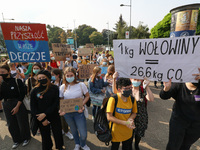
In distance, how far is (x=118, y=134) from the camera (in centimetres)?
201

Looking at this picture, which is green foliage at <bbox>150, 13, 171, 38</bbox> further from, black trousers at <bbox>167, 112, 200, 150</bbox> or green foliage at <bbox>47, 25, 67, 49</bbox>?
green foliage at <bbox>47, 25, 67, 49</bbox>

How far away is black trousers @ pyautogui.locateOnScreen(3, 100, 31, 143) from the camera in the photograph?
283 centimetres

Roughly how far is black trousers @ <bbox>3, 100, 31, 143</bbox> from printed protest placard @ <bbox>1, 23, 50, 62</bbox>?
1162mm

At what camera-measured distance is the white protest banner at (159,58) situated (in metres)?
1.58

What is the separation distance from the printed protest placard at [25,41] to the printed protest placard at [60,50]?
7.05 ft

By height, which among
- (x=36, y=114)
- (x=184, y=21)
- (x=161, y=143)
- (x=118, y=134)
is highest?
(x=184, y=21)

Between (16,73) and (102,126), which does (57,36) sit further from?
(102,126)

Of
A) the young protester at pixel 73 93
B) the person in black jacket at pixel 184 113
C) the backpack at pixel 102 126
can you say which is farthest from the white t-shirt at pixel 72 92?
the person in black jacket at pixel 184 113

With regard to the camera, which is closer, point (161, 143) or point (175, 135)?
point (175, 135)

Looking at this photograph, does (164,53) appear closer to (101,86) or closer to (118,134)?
(118,134)

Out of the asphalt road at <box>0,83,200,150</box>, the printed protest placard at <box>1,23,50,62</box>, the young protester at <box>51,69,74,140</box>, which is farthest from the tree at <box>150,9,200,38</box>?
the printed protest placard at <box>1,23,50,62</box>

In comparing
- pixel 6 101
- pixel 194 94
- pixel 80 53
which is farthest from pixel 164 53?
pixel 80 53

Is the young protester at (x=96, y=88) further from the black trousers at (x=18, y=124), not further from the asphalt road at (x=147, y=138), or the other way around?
the black trousers at (x=18, y=124)

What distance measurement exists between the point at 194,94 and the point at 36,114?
2814 mm
